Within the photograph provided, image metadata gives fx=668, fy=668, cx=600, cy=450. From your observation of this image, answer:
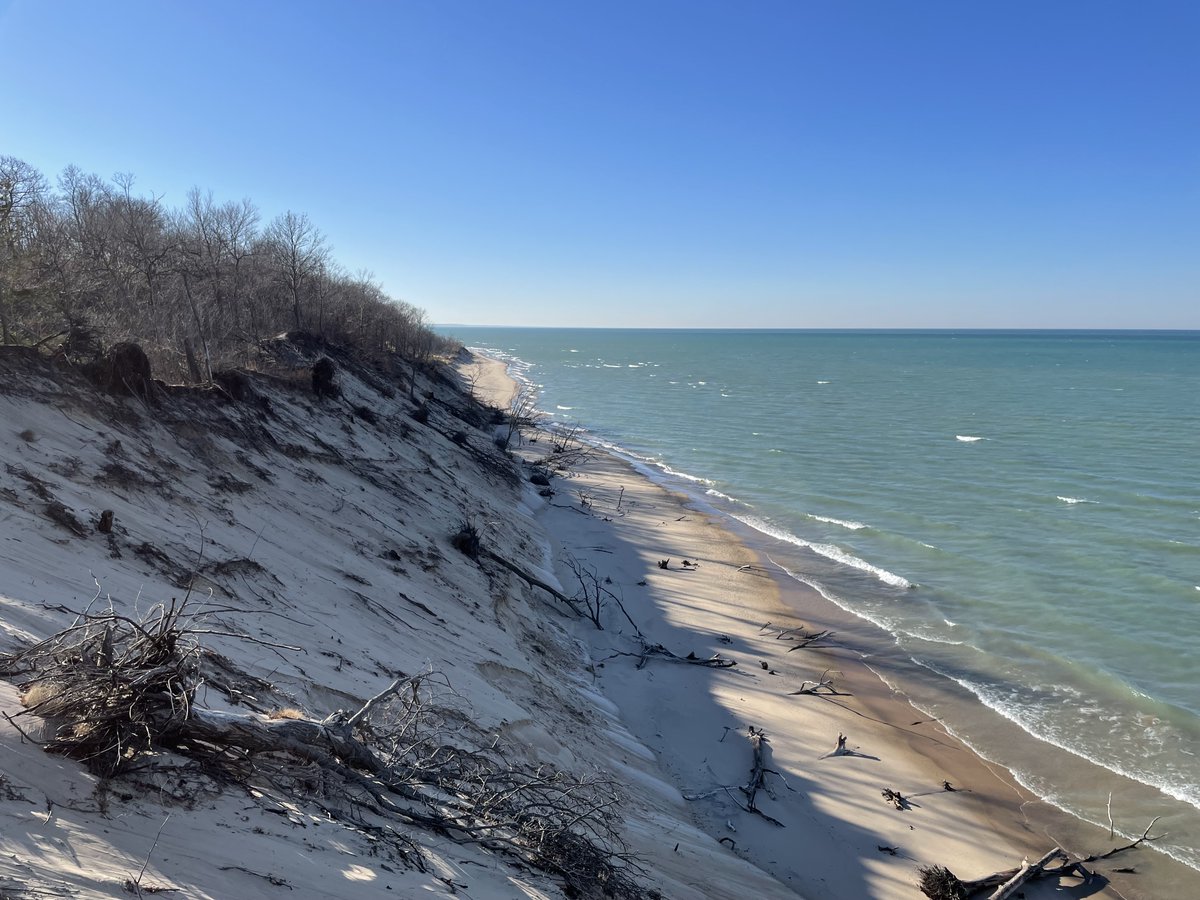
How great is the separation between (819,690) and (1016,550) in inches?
426

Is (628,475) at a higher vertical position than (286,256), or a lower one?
lower

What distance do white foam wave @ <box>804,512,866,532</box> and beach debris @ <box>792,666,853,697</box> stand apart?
10257 millimetres

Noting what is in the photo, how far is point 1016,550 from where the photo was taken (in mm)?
19375

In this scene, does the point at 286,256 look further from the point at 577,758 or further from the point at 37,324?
the point at 577,758

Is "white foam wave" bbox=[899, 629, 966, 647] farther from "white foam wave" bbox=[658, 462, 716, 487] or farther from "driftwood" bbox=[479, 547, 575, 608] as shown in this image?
"white foam wave" bbox=[658, 462, 716, 487]

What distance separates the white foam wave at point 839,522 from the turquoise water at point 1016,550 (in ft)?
0.42

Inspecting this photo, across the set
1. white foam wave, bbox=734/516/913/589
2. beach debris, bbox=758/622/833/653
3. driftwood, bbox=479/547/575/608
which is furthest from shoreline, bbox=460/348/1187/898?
driftwood, bbox=479/547/575/608

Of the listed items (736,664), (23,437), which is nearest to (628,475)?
(736,664)

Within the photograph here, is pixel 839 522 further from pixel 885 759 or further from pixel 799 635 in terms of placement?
pixel 885 759

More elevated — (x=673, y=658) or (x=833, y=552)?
(x=833, y=552)

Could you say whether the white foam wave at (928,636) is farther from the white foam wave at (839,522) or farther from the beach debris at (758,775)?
the white foam wave at (839,522)

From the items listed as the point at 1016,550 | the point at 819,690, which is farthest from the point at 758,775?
the point at 1016,550

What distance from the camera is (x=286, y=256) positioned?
112 ft

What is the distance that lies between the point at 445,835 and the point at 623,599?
11231 millimetres
